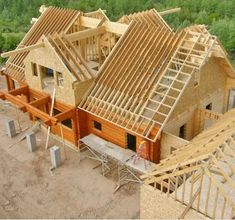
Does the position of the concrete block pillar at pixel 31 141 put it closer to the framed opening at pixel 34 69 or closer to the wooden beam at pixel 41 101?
the wooden beam at pixel 41 101

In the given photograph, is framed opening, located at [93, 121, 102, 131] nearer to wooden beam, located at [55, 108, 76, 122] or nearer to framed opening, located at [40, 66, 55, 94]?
wooden beam, located at [55, 108, 76, 122]

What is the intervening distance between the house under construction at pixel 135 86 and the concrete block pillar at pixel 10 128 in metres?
1.40

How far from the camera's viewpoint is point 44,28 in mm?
21922

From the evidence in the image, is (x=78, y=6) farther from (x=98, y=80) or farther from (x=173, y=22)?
(x=98, y=80)

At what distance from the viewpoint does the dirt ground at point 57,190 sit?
15.0 m

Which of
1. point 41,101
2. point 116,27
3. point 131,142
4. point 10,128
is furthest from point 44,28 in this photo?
point 131,142

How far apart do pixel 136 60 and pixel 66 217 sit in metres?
7.94

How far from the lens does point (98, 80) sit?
17891 mm

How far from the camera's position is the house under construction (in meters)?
16.1

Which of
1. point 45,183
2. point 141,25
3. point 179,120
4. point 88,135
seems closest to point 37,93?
point 88,135

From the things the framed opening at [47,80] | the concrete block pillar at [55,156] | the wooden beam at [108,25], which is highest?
the wooden beam at [108,25]

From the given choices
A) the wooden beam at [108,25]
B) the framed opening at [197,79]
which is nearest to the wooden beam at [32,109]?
the wooden beam at [108,25]

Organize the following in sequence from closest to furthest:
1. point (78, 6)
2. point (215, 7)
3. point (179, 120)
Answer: point (179, 120)
point (215, 7)
point (78, 6)

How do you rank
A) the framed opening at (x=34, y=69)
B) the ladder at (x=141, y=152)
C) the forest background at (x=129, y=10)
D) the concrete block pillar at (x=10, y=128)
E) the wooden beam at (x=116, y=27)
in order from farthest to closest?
the forest background at (x=129, y=10) → the concrete block pillar at (x=10, y=128) → the framed opening at (x=34, y=69) → the wooden beam at (x=116, y=27) → the ladder at (x=141, y=152)
